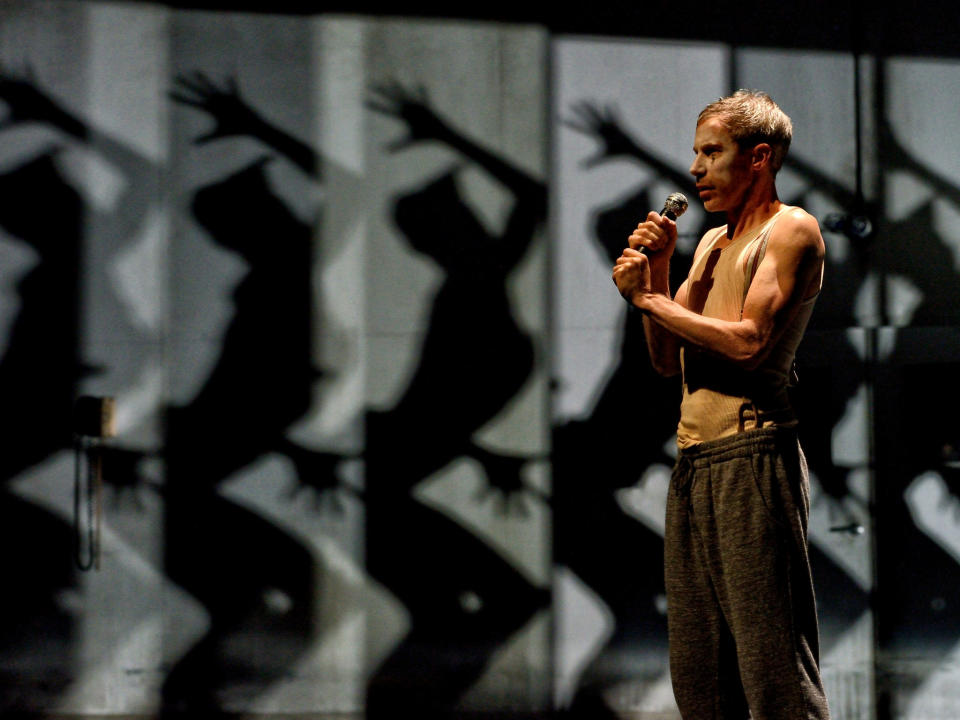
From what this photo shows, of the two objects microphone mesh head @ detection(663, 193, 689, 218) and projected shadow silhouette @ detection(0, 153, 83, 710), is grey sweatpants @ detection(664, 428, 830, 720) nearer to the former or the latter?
microphone mesh head @ detection(663, 193, 689, 218)

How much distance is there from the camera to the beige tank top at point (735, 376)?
2.42 metres

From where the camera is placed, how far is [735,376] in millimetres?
2441

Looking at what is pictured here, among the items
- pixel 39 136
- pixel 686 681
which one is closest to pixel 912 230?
pixel 686 681

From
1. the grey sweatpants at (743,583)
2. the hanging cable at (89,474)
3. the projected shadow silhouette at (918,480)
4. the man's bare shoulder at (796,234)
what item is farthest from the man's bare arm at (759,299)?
the hanging cable at (89,474)

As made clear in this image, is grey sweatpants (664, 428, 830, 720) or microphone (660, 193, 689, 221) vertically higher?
microphone (660, 193, 689, 221)

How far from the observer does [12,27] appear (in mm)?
4699

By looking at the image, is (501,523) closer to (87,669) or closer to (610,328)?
(610,328)

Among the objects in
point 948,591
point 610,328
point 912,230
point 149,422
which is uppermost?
point 912,230

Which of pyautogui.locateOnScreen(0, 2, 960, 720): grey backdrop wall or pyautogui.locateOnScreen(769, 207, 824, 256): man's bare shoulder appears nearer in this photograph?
pyautogui.locateOnScreen(769, 207, 824, 256): man's bare shoulder

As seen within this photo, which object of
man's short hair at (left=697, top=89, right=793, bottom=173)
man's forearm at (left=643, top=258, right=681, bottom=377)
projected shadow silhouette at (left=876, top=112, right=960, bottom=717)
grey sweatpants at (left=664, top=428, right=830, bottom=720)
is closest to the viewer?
grey sweatpants at (left=664, top=428, right=830, bottom=720)

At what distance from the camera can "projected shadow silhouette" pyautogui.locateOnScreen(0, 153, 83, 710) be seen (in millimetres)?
4641

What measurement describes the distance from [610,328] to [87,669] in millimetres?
2770

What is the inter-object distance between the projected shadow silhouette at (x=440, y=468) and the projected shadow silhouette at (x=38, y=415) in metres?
1.39

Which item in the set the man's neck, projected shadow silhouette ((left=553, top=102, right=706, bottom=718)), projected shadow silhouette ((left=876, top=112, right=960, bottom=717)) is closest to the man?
the man's neck
